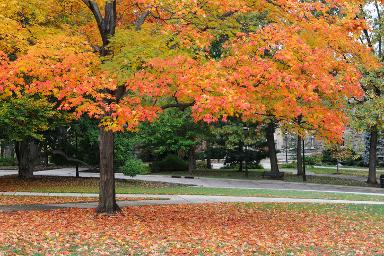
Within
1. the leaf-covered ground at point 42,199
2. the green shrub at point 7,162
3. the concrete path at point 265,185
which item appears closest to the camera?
the leaf-covered ground at point 42,199

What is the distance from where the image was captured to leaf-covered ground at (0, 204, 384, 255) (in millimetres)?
10211

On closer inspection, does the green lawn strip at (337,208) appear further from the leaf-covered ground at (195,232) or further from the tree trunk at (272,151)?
the tree trunk at (272,151)

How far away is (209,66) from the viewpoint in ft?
38.0

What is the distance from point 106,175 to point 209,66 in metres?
5.13

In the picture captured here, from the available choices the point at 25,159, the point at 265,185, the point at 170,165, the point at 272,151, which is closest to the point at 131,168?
the point at 25,159

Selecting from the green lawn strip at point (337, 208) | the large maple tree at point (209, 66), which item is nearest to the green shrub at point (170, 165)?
the green lawn strip at point (337, 208)

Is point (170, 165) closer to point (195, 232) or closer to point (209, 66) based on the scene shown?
point (195, 232)

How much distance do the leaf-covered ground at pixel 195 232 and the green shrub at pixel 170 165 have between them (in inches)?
1063

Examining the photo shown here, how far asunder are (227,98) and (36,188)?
16.7 meters

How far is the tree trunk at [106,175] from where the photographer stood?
1443 centimetres

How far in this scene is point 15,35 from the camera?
48.9 feet

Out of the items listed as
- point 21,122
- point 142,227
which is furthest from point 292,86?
point 21,122

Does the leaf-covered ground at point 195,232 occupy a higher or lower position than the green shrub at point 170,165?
lower

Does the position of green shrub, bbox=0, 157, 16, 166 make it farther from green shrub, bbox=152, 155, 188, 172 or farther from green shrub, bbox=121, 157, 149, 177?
green shrub, bbox=121, 157, 149, 177
